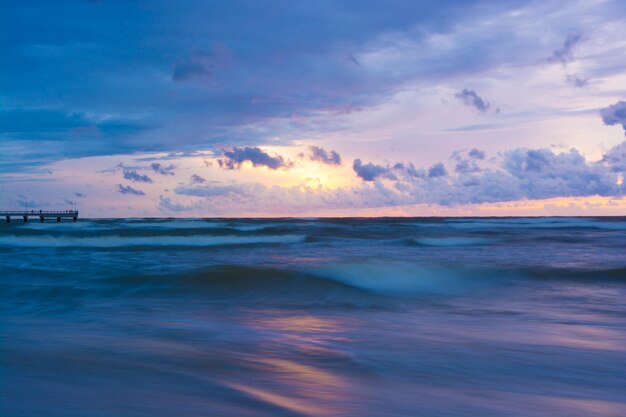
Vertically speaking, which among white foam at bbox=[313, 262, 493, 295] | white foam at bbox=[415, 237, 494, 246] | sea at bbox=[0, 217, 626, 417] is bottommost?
white foam at bbox=[415, 237, 494, 246]

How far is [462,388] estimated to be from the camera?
5219mm

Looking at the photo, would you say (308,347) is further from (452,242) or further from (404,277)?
(452,242)

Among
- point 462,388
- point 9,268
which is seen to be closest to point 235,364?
point 462,388

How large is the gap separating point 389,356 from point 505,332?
7.65 feet

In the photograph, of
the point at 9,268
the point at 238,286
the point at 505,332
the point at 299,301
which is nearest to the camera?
the point at 505,332

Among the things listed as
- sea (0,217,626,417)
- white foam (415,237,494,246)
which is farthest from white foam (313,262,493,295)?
white foam (415,237,494,246)

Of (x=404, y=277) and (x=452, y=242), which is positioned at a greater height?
(x=404, y=277)

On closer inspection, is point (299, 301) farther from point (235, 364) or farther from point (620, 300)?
point (620, 300)

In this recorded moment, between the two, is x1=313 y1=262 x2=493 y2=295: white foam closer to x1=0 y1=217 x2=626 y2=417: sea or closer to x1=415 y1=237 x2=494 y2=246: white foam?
x1=0 y1=217 x2=626 y2=417: sea

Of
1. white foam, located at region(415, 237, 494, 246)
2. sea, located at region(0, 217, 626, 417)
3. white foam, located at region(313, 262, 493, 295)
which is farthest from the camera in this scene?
white foam, located at region(415, 237, 494, 246)

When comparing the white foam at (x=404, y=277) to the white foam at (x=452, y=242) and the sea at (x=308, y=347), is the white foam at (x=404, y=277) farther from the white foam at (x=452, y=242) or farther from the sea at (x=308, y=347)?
the white foam at (x=452, y=242)

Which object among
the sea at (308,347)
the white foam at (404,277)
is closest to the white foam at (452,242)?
the white foam at (404,277)

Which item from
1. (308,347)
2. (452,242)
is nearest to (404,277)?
(308,347)

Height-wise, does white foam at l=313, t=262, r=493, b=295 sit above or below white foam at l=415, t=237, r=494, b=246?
above
